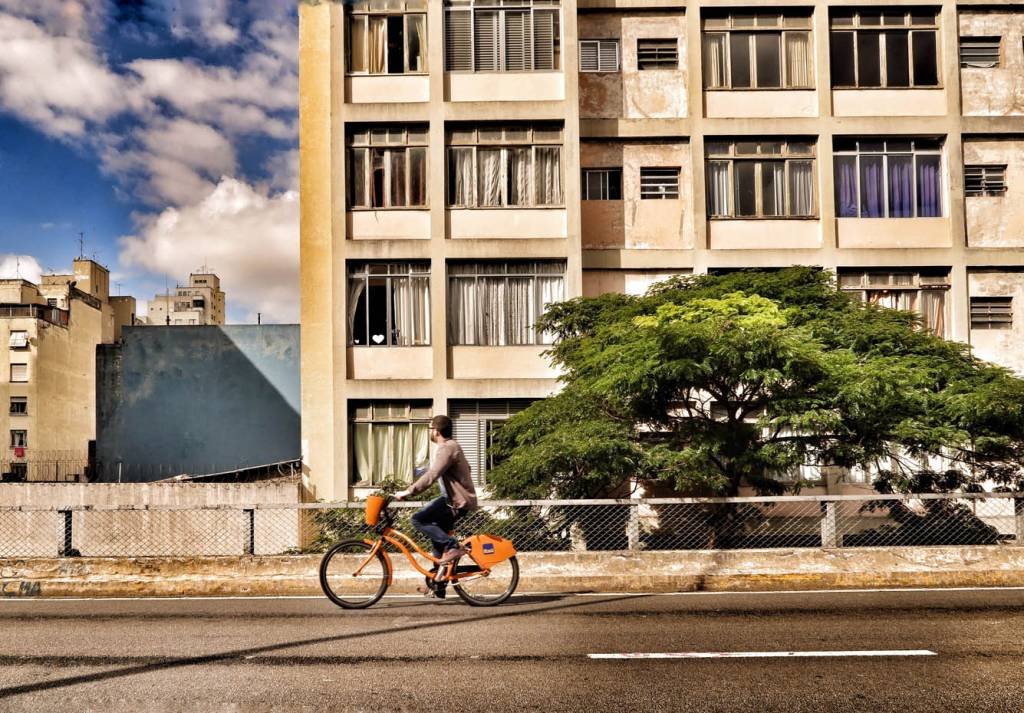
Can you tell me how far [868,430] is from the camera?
13.5 m

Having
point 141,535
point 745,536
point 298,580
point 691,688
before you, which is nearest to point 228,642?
A: point 298,580

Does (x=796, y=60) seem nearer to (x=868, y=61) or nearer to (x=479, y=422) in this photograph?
(x=868, y=61)

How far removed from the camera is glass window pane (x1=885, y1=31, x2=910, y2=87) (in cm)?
2172

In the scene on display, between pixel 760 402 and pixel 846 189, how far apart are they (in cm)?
1063

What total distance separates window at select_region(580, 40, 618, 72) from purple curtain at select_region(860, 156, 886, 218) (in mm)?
6837

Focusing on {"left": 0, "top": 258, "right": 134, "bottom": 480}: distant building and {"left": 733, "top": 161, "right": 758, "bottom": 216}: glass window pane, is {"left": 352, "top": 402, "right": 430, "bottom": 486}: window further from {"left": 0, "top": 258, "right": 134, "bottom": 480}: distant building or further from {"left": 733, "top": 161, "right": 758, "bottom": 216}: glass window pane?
{"left": 0, "top": 258, "right": 134, "bottom": 480}: distant building

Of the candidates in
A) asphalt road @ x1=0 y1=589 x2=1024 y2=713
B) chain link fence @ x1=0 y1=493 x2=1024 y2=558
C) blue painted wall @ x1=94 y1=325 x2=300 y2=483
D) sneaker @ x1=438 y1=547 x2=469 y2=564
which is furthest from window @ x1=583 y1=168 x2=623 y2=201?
blue painted wall @ x1=94 y1=325 x2=300 y2=483

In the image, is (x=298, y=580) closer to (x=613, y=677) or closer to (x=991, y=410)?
(x=613, y=677)

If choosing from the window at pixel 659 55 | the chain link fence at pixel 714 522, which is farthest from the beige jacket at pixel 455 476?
the window at pixel 659 55

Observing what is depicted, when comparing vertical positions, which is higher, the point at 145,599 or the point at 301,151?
the point at 301,151

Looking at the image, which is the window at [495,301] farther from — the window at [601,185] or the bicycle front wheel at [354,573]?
the bicycle front wheel at [354,573]

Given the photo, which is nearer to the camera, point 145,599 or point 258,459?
point 145,599

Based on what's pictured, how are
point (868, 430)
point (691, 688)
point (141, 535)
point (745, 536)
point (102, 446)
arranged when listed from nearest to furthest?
point (691, 688) < point (745, 536) < point (868, 430) < point (141, 535) < point (102, 446)

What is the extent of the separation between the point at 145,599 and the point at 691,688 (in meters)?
7.30
